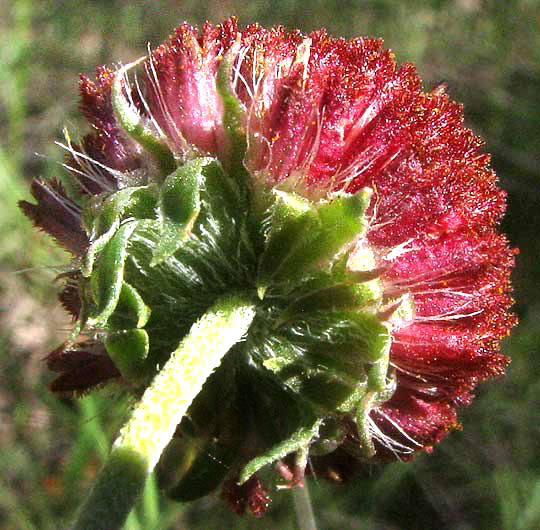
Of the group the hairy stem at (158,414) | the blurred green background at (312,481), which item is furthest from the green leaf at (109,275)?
the blurred green background at (312,481)

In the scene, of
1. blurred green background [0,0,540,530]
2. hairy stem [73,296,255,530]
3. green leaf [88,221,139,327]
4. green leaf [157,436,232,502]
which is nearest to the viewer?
hairy stem [73,296,255,530]

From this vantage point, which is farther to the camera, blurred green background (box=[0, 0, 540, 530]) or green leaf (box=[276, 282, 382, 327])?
blurred green background (box=[0, 0, 540, 530])

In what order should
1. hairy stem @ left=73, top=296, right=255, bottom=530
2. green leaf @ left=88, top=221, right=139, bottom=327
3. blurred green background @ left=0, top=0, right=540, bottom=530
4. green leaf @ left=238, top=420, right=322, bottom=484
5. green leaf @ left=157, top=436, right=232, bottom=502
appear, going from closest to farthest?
1. hairy stem @ left=73, top=296, right=255, bottom=530
2. green leaf @ left=88, top=221, right=139, bottom=327
3. green leaf @ left=238, top=420, right=322, bottom=484
4. green leaf @ left=157, top=436, right=232, bottom=502
5. blurred green background @ left=0, top=0, right=540, bottom=530

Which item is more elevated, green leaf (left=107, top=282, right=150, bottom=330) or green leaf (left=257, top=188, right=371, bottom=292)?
green leaf (left=257, top=188, right=371, bottom=292)

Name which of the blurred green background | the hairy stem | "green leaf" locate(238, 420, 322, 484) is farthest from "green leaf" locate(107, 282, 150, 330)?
the blurred green background

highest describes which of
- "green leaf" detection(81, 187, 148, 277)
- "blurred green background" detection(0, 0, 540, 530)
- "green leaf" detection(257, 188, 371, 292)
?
"green leaf" detection(81, 187, 148, 277)

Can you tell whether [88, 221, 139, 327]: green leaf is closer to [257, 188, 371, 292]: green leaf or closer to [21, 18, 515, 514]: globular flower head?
[21, 18, 515, 514]: globular flower head

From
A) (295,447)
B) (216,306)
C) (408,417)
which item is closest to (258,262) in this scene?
(216,306)
